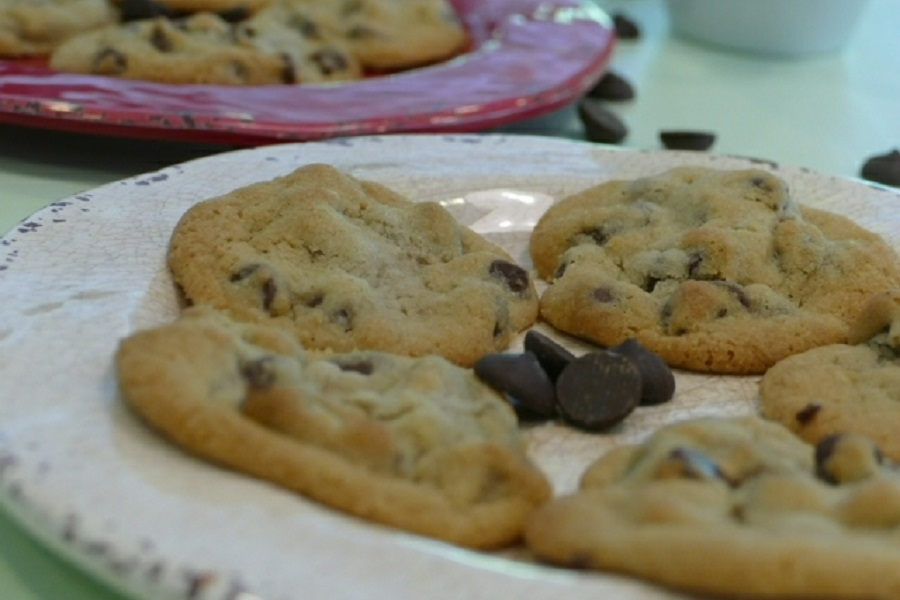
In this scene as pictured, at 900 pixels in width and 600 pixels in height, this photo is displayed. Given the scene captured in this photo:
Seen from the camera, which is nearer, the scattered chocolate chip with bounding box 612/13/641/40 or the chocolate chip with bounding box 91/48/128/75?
the chocolate chip with bounding box 91/48/128/75

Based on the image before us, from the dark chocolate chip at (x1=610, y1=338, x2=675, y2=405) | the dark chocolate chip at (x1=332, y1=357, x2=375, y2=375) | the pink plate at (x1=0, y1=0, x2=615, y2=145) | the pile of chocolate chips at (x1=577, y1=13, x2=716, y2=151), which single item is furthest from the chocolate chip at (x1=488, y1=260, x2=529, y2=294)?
the pile of chocolate chips at (x1=577, y1=13, x2=716, y2=151)

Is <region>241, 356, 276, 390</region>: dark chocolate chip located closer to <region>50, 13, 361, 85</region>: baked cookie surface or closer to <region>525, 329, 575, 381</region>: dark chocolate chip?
<region>525, 329, 575, 381</region>: dark chocolate chip

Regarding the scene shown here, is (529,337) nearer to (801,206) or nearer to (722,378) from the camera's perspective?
(722,378)

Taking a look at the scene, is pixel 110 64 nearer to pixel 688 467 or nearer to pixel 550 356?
pixel 550 356

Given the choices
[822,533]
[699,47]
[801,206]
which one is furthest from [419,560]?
[699,47]

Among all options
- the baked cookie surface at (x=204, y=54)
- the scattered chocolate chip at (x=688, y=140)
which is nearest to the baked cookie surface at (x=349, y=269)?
the baked cookie surface at (x=204, y=54)

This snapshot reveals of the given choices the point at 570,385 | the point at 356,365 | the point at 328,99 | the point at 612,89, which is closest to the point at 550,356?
the point at 570,385
